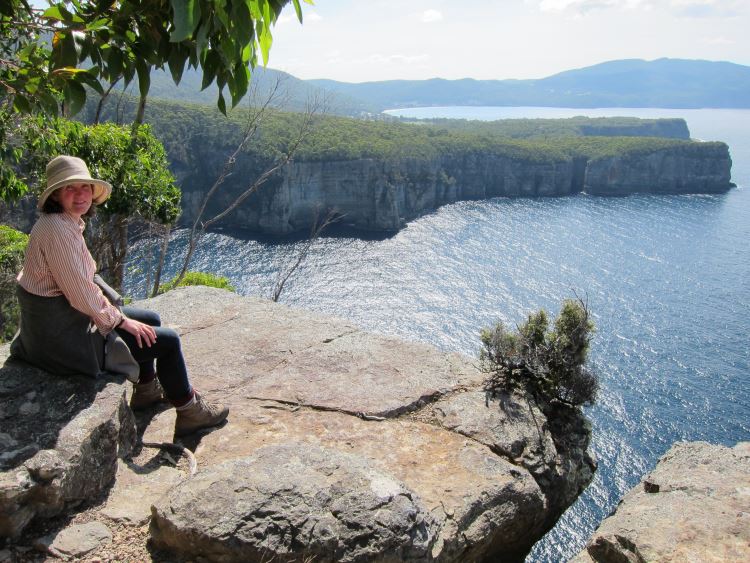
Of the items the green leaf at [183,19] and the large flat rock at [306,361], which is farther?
the large flat rock at [306,361]

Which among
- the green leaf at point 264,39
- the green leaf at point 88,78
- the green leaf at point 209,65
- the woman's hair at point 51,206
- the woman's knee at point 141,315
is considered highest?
the green leaf at point 264,39

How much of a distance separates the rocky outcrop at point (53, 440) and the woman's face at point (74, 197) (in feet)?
4.06

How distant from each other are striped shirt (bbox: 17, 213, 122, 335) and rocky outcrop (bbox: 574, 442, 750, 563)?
4.07m

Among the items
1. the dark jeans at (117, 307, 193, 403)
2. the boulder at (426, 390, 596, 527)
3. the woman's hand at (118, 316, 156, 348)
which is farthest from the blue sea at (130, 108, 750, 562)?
the woman's hand at (118, 316, 156, 348)

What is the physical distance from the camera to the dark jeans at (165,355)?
15.6ft

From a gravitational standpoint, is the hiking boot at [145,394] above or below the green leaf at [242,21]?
below

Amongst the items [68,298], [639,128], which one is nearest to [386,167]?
[68,298]

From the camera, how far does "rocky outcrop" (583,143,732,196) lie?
99.0m

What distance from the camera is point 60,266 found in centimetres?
391

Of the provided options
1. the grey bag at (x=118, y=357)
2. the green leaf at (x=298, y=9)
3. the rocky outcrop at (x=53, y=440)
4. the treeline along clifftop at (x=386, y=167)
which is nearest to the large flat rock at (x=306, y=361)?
the grey bag at (x=118, y=357)

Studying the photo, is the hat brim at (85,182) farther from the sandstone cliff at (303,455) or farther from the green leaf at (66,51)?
the green leaf at (66,51)

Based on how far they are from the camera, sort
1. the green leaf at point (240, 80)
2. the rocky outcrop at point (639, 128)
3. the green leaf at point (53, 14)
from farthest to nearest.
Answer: the rocky outcrop at point (639, 128)
the green leaf at point (240, 80)
the green leaf at point (53, 14)

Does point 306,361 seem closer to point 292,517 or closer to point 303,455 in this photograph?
point 303,455

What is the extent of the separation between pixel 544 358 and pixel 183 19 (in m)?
6.22
